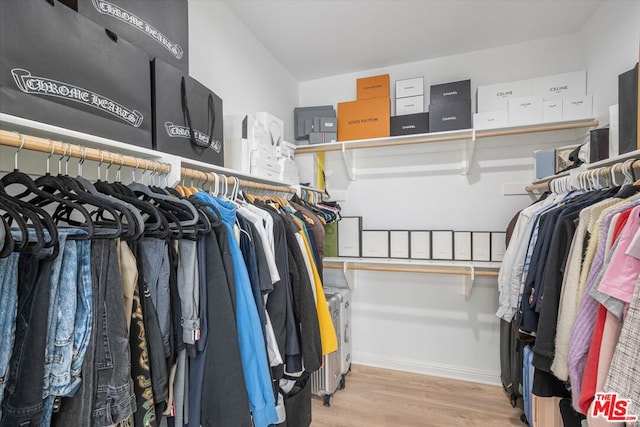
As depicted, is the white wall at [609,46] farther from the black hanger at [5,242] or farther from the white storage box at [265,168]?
the black hanger at [5,242]

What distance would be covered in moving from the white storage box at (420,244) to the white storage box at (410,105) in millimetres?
951

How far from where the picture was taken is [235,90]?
2.02 m

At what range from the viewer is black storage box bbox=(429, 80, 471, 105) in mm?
2193

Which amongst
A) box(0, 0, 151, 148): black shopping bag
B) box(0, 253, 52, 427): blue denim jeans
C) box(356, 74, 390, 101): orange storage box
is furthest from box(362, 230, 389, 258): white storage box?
box(0, 253, 52, 427): blue denim jeans

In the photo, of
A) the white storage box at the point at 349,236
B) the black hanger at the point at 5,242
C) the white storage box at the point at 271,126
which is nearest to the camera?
the black hanger at the point at 5,242

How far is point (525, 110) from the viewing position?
2.04 m

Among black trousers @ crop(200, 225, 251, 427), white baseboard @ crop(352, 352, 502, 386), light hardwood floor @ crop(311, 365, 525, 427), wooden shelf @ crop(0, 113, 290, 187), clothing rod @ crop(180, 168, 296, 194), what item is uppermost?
wooden shelf @ crop(0, 113, 290, 187)

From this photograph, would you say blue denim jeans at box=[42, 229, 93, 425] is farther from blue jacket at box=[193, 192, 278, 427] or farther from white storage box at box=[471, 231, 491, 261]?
white storage box at box=[471, 231, 491, 261]

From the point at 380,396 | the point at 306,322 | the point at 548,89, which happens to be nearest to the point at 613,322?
the point at 306,322

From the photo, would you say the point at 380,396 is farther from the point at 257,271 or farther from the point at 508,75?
the point at 508,75

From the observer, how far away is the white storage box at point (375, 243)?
2432 mm

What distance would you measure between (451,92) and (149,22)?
76.5 inches

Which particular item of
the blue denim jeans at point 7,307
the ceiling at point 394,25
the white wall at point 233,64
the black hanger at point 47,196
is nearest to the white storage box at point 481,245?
the ceiling at point 394,25

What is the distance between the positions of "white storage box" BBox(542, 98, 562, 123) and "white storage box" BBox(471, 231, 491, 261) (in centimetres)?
85
